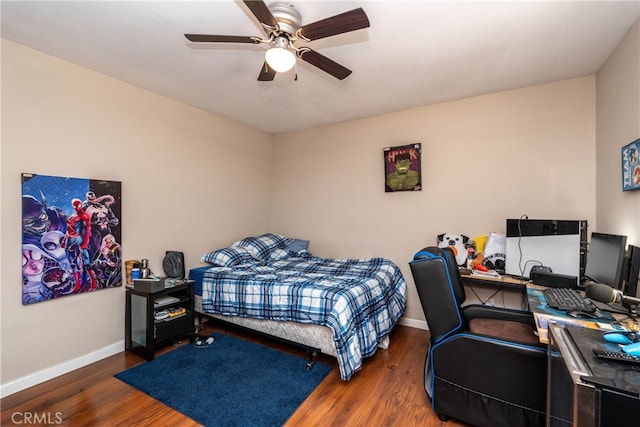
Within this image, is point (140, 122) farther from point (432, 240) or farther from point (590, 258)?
point (590, 258)

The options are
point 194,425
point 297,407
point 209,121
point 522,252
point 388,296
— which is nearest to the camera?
point 194,425

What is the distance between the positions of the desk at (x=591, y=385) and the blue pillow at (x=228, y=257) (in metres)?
3.01

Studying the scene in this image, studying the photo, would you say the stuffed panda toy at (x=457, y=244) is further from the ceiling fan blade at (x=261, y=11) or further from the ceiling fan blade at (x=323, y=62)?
the ceiling fan blade at (x=261, y=11)

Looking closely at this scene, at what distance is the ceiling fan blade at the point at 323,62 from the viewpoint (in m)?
1.85

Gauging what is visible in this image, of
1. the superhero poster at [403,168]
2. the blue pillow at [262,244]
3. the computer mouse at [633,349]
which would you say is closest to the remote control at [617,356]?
the computer mouse at [633,349]

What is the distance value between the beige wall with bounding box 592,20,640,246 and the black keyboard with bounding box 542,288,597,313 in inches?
20.5

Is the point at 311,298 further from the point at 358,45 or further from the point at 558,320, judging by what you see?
the point at 358,45

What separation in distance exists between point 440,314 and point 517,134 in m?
2.27

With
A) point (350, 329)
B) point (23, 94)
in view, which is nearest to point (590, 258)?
point (350, 329)

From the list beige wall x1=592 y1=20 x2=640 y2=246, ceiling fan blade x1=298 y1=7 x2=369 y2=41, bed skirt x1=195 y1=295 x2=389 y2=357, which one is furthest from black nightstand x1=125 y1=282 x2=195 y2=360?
beige wall x1=592 y1=20 x2=640 y2=246

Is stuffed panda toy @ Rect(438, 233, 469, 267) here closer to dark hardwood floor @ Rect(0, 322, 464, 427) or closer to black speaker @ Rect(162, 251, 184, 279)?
dark hardwood floor @ Rect(0, 322, 464, 427)

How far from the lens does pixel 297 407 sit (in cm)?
195

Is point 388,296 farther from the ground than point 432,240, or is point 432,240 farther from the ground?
point 432,240

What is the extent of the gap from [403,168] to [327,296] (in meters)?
1.99
